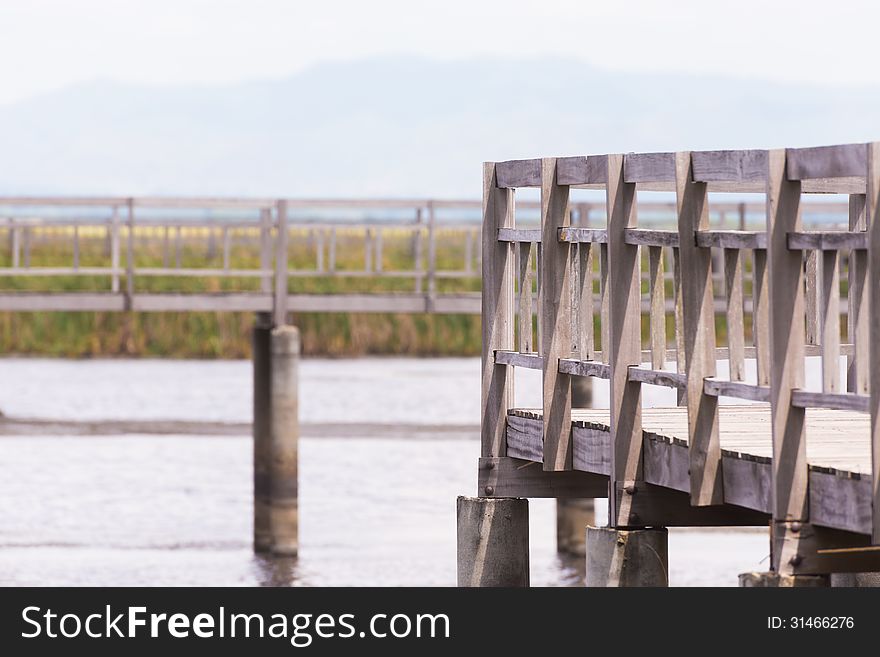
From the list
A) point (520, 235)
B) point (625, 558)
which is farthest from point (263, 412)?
point (625, 558)

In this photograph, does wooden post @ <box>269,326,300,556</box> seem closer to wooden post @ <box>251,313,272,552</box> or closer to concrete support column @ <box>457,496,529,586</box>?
wooden post @ <box>251,313,272,552</box>

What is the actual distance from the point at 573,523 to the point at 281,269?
4.10m

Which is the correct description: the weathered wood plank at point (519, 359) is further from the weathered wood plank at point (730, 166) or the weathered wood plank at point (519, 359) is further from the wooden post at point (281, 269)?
the wooden post at point (281, 269)

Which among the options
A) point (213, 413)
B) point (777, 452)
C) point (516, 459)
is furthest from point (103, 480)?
point (777, 452)

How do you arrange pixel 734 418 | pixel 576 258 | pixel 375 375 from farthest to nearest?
pixel 375 375
pixel 734 418
pixel 576 258

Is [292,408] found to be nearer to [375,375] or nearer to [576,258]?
→ [576,258]

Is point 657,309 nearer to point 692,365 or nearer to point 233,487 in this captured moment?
point 692,365

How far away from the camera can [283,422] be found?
2050 cm

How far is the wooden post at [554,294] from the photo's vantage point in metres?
9.27

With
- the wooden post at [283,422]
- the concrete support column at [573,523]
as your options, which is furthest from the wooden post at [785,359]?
the concrete support column at [573,523]

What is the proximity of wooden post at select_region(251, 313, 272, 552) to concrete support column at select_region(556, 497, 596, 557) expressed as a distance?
3.06 meters

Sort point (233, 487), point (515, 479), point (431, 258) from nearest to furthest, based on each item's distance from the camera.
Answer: point (515, 479)
point (431, 258)
point (233, 487)
